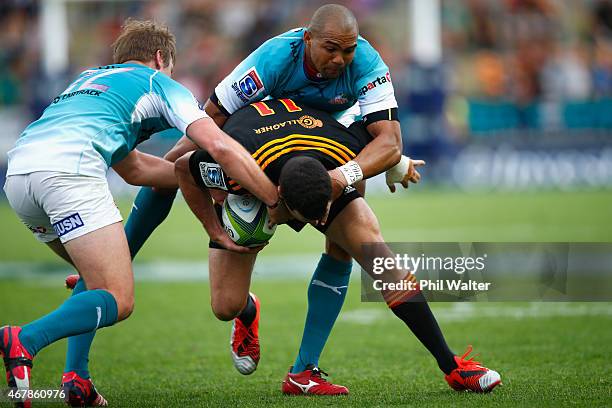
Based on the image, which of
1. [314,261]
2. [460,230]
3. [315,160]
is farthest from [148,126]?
[460,230]

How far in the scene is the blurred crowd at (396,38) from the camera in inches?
832

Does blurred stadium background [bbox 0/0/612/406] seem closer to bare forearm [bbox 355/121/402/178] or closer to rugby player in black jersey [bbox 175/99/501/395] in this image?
rugby player in black jersey [bbox 175/99/501/395]

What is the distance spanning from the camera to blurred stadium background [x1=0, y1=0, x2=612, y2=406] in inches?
238

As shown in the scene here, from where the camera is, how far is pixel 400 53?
22734 millimetres

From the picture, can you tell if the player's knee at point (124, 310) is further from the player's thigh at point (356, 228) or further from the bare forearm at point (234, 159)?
the player's thigh at point (356, 228)

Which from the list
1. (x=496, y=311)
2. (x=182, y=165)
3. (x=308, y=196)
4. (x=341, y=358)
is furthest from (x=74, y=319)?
(x=496, y=311)

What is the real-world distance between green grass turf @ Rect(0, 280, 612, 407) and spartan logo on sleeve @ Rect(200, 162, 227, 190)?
3.69ft

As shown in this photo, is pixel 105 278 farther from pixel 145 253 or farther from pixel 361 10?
pixel 361 10

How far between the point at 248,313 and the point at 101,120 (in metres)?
1.57

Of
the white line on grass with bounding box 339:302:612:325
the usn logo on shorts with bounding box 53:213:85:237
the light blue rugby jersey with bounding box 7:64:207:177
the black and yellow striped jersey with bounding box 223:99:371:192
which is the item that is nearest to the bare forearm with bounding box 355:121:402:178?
the black and yellow striped jersey with bounding box 223:99:371:192

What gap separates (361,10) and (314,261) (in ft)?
38.4

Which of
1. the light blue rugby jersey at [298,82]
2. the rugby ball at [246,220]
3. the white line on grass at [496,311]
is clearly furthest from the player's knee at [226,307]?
the white line on grass at [496,311]

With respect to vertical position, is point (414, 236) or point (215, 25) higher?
point (215, 25)

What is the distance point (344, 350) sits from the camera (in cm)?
678
